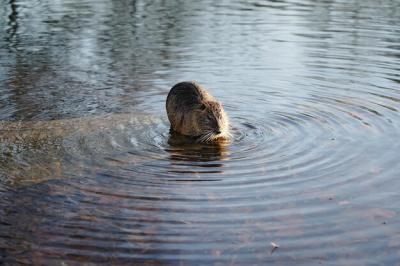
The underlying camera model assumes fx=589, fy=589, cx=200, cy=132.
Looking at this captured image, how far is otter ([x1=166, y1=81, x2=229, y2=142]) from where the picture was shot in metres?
8.13

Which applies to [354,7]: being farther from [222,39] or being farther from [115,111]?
[115,111]

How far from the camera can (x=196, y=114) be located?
845cm

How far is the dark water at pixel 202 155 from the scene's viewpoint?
514cm

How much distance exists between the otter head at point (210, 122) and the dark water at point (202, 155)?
262 mm

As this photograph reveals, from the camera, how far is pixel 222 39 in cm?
1627

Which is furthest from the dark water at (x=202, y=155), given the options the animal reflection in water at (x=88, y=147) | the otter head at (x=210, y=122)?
the otter head at (x=210, y=122)

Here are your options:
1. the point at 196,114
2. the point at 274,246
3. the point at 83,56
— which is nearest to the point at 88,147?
the point at 196,114

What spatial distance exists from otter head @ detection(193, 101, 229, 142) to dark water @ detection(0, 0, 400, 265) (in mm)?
262

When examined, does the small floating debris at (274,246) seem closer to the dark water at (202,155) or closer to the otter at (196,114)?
the dark water at (202,155)

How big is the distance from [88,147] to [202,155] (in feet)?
4.94

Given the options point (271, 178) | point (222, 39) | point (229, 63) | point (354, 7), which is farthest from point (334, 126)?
point (354, 7)

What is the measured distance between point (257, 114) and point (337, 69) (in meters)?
3.94

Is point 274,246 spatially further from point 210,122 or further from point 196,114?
point 196,114

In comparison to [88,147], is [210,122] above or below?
above
